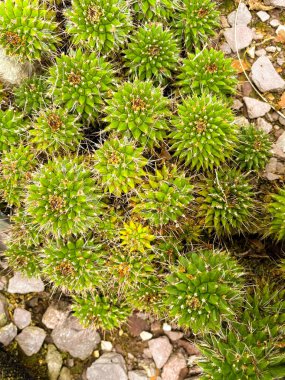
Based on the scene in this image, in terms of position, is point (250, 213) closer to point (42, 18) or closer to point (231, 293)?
point (231, 293)

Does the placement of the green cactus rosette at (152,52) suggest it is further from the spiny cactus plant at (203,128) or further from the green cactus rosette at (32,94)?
the green cactus rosette at (32,94)

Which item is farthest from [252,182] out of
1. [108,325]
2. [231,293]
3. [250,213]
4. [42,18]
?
[42,18]

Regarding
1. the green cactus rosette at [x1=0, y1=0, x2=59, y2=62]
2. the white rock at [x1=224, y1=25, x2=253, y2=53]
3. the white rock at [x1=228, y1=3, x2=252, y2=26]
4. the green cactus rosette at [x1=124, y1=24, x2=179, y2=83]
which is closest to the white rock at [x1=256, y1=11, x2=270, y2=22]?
the white rock at [x1=228, y1=3, x2=252, y2=26]

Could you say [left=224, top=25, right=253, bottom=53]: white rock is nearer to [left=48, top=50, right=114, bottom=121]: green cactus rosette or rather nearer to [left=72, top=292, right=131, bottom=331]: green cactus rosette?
[left=48, top=50, right=114, bottom=121]: green cactus rosette

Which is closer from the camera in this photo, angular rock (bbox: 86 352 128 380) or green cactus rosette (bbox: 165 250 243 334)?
green cactus rosette (bbox: 165 250 243 334)

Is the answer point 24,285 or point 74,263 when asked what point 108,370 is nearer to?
point 24,285

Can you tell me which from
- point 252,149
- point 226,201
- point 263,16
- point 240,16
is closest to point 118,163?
point 226,201
